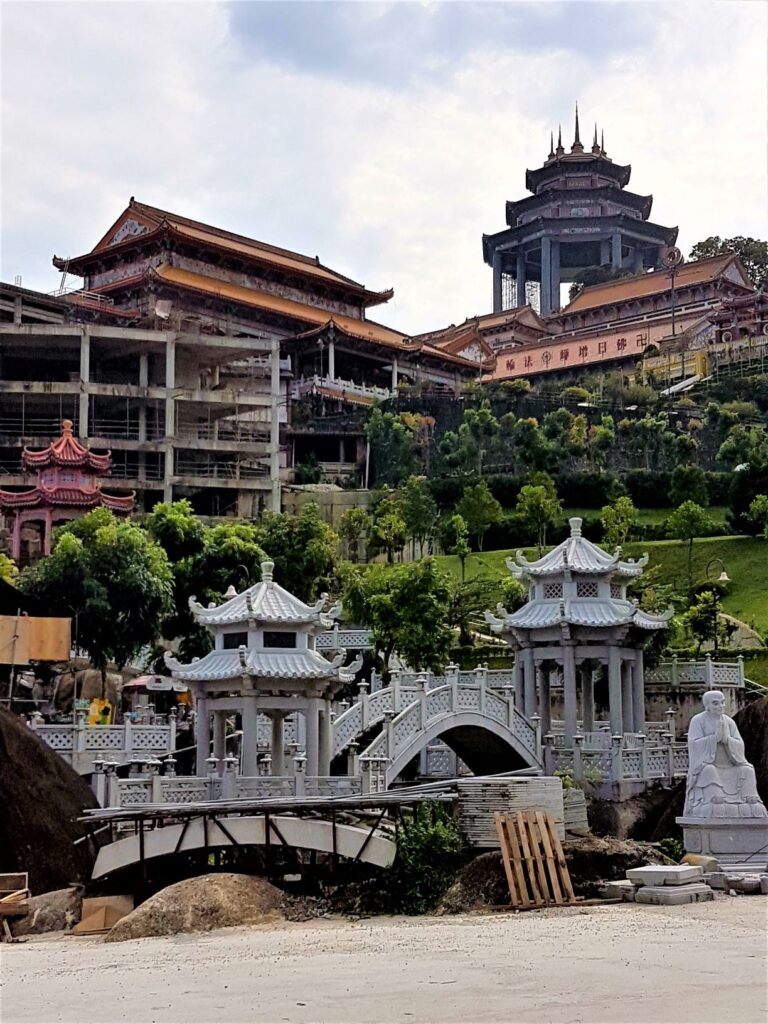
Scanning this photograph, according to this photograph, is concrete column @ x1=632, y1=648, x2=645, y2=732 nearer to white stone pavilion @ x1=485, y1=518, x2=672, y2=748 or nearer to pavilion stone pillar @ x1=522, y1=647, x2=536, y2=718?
white stone pavilion @ x1=485, y1=518, x2=672, y2=748

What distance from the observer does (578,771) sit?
34.3m

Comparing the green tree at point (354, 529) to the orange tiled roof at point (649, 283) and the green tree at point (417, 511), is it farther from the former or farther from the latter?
the orange tiled roof at point (649, 283)

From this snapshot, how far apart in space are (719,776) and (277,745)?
8.40 meters

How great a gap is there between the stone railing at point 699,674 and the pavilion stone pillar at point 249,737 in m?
16.3

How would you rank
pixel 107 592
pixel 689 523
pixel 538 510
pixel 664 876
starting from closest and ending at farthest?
pixel 664 876 → pixel 107 592 → pixel 689 523 → pixel 538 510

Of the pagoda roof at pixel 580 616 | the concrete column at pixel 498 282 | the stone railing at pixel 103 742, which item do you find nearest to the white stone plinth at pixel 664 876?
the stone railing at pixel 103 742

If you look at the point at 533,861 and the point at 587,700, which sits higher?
the point at 587,700

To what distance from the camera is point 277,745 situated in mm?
29406

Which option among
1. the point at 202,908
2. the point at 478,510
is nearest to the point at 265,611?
the point at 202,908

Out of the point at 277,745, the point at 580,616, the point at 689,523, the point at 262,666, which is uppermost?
the point at 689,523

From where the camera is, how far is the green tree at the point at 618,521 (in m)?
56.0

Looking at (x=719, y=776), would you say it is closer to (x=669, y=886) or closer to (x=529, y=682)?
(x=669, y=886)

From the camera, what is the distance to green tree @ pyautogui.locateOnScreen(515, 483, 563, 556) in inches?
2259

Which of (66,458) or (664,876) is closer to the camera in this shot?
(664,876)
